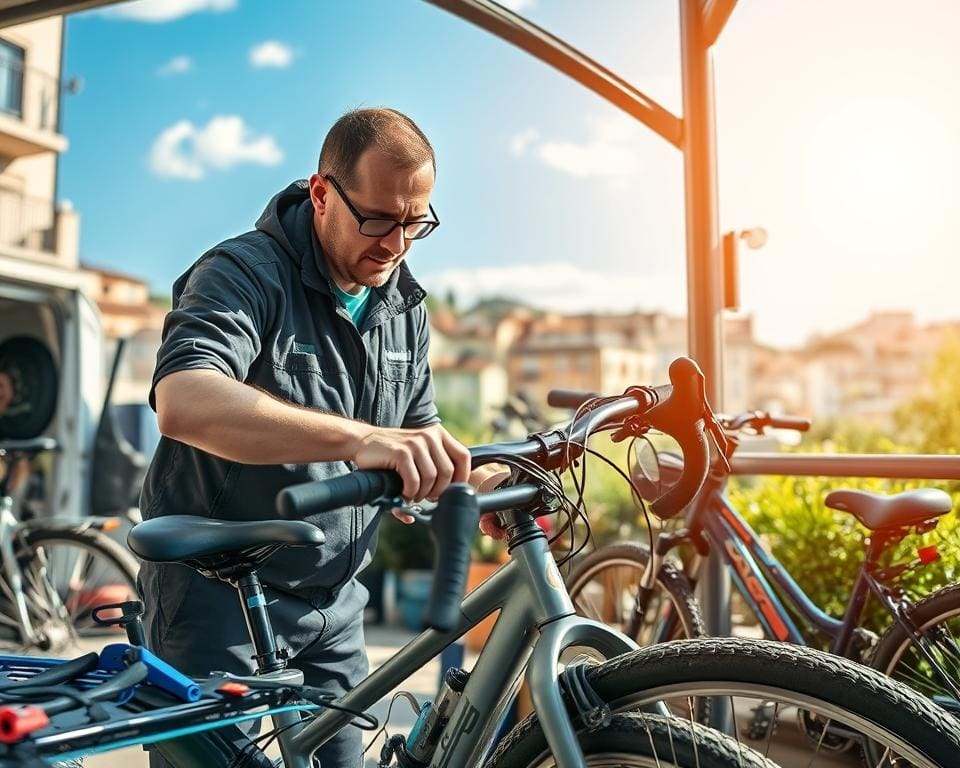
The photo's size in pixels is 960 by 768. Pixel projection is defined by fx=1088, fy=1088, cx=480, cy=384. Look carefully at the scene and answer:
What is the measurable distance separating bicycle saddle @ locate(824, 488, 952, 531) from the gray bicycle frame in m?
1.33

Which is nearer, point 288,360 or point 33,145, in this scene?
point 288,360

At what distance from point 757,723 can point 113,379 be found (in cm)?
502

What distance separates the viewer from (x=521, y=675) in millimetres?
1439

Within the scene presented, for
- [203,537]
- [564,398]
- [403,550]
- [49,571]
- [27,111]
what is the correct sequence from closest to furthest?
1. [203,537]
2. [564,398]
3. [49,571]
4. [403,550]
5. [27,111]

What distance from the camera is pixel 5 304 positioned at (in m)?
7.20

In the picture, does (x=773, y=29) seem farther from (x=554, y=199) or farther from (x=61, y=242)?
(x=61, y=242)

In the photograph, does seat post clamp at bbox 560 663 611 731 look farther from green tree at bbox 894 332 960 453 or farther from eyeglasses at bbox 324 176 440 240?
green tree at bbox 894 332 960 453

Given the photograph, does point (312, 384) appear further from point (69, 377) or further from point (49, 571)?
point (69, 377)

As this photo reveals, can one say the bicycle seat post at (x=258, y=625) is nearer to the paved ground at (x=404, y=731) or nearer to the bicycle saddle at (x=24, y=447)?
the paved ground at (x=404, y=731)

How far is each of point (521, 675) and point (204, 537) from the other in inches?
18.8

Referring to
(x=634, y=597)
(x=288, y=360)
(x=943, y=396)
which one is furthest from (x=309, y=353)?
(x=943, y=396)

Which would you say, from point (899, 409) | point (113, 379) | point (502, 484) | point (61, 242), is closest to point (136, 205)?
point (61, 242)

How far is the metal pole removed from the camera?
341 cm

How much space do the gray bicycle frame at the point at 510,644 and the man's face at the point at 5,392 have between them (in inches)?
234
